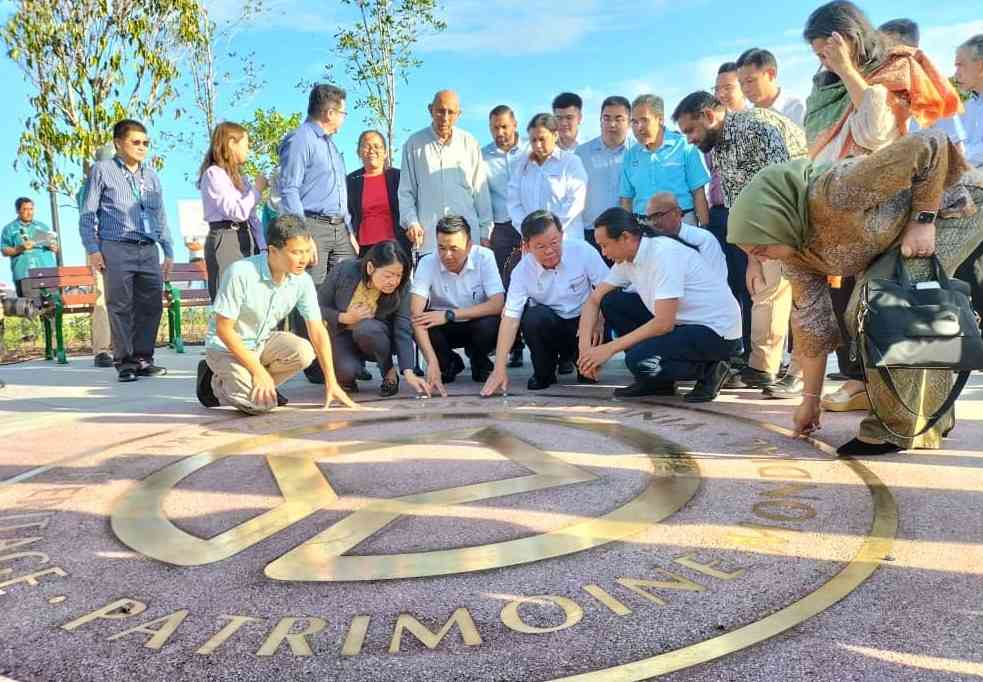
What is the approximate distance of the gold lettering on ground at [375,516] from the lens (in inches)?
83.0

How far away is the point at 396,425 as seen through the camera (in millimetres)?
3941

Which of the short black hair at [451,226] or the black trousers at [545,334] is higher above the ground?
the short black hair at [451,226]

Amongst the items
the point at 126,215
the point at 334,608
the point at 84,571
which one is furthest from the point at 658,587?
the point at 126,215

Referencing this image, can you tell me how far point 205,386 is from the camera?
4.63 meters

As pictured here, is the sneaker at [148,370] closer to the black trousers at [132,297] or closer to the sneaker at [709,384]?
the black trousers at [132,297]

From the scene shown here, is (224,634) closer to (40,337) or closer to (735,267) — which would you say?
(735,267)

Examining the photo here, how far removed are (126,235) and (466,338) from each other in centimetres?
271

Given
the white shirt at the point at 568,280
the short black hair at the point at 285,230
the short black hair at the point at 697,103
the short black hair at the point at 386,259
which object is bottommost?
the white shirt at the point at 568,280

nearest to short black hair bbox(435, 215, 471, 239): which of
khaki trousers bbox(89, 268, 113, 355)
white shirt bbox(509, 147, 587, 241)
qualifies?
white shirt bbox(509, 147, 587, 241)

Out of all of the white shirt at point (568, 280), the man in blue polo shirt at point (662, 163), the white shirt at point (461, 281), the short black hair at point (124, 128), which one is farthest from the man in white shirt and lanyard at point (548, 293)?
Answer: the short black hair at point (124, 128)

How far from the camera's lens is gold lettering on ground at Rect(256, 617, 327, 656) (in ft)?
5.47

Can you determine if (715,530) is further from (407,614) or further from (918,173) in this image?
(918,173)

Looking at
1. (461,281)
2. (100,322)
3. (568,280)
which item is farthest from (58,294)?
(568,280)

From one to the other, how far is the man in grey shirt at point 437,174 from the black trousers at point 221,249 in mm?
1186
